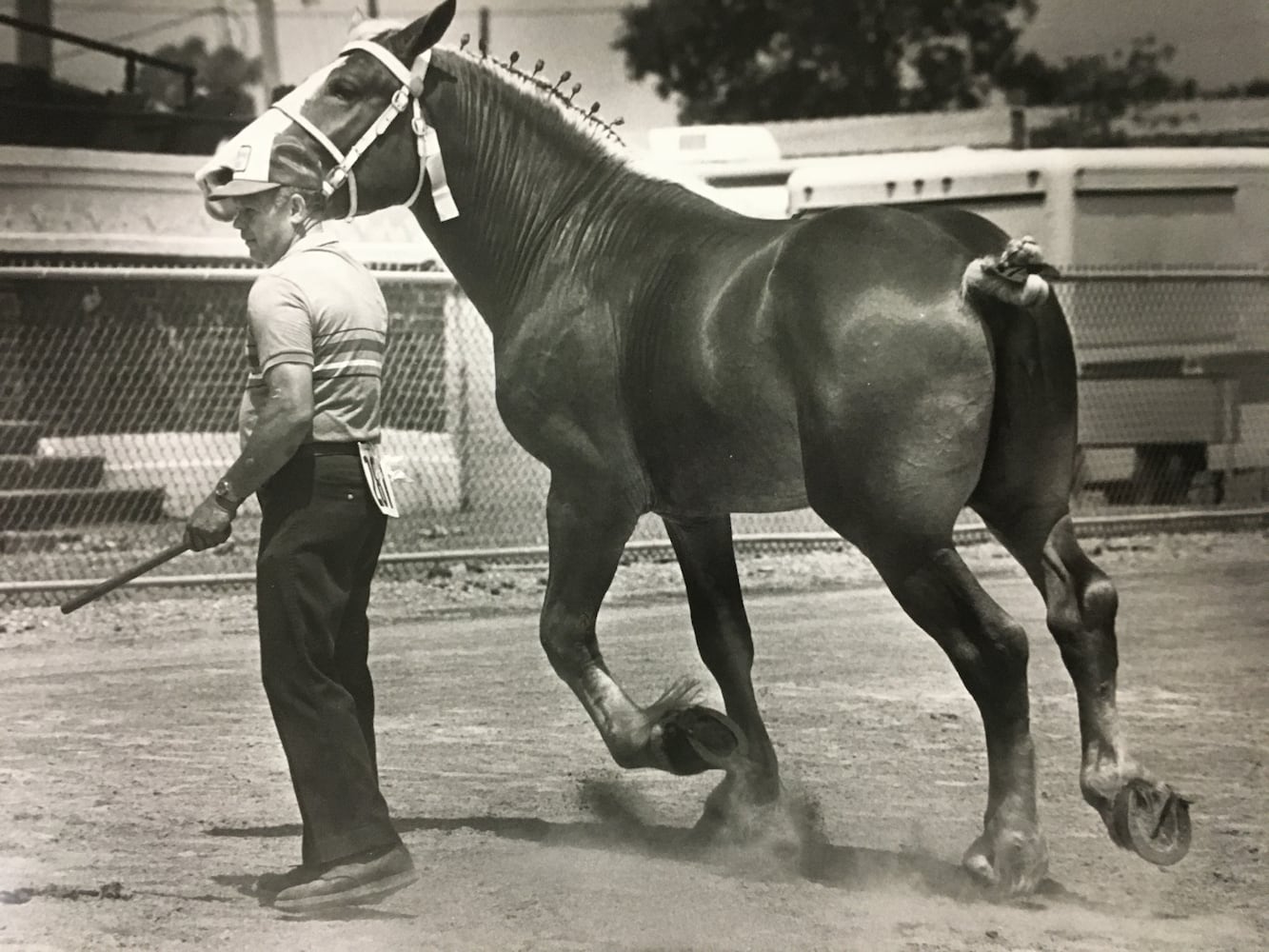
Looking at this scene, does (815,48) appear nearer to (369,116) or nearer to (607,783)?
(369,116)

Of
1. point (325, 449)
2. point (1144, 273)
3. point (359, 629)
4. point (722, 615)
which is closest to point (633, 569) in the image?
point (1144, 273)

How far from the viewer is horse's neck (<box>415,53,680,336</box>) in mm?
3275

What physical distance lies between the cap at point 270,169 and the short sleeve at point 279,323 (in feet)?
0.76

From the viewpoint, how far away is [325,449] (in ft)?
9.33

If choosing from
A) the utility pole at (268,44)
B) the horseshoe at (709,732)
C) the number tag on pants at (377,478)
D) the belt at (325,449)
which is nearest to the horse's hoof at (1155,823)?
the horseshoe at (709,732)

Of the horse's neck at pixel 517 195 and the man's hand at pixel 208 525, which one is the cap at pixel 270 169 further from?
the man's hand at pixel 208 525

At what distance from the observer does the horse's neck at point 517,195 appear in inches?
129

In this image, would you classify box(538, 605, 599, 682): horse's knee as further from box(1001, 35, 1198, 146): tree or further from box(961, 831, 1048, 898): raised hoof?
box(1001, 35, 1198, 146): tree

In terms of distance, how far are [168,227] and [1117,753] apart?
5.71m

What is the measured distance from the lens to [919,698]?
14.8 feet

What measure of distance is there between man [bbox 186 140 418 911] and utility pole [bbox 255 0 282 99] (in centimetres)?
149

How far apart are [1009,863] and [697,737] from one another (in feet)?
2.13

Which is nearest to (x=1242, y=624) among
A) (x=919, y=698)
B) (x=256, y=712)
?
(x=919, y=698)

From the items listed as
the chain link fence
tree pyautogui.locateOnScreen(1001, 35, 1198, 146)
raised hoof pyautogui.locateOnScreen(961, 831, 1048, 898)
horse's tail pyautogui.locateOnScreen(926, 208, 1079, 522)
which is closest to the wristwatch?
horse's tail pyautogui.locateOnScreen(926, 208, 1079, 522)
